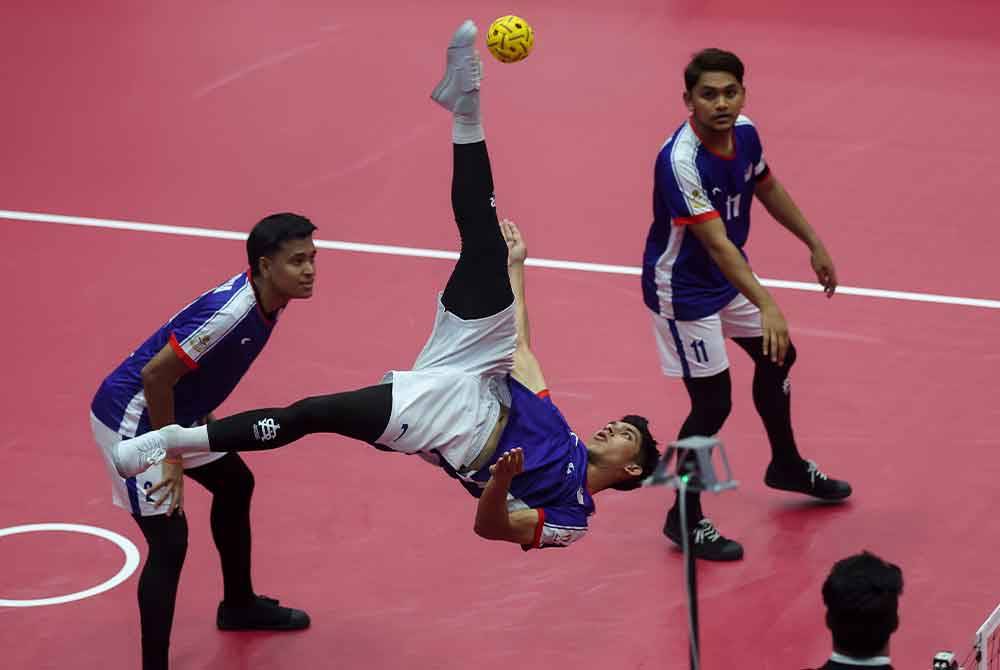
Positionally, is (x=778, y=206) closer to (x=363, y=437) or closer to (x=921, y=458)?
(x=921, y=458)

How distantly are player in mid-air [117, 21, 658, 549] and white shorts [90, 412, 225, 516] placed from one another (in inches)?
7.1

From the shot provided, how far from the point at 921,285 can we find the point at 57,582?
564 cm

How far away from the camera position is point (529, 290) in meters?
10.9

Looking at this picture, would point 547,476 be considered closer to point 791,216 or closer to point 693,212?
point 693,212

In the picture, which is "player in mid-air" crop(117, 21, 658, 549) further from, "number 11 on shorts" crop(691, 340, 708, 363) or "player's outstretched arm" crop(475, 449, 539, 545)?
"number 11 on shorts" crop(691, 340, 708, 363)

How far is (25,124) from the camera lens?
13359 mm

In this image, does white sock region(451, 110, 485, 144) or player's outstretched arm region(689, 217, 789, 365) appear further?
player's outstretched arm region(689, 217, 789, 365)

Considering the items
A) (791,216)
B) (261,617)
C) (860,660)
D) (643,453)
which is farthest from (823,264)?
(860,660)

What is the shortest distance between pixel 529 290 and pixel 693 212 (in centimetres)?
308

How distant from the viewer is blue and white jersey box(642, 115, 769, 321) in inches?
Result: 314

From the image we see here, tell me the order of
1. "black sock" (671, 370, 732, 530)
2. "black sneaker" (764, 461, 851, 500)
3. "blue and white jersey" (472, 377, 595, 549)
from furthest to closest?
"black sneaker" (764, 461, 851, 500) → "black sock" (671, 370, 732, 530) → "blue and white jersey" (472, 377, 595, 549)

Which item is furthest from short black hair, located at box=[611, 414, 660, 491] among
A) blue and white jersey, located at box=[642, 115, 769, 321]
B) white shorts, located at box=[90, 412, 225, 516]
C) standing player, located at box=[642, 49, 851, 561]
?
white shorts, located at box=[90, 412, 225, 516]

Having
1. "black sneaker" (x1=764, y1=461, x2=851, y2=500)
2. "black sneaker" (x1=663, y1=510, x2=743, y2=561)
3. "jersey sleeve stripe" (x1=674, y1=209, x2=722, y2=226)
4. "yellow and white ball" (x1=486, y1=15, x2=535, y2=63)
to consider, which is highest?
"yellow and white ball" (x1=486, y1=15, x2=535, y2=63)

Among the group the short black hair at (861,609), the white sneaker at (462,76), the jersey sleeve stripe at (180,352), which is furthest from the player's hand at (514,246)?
the short black hair at (861,609)
